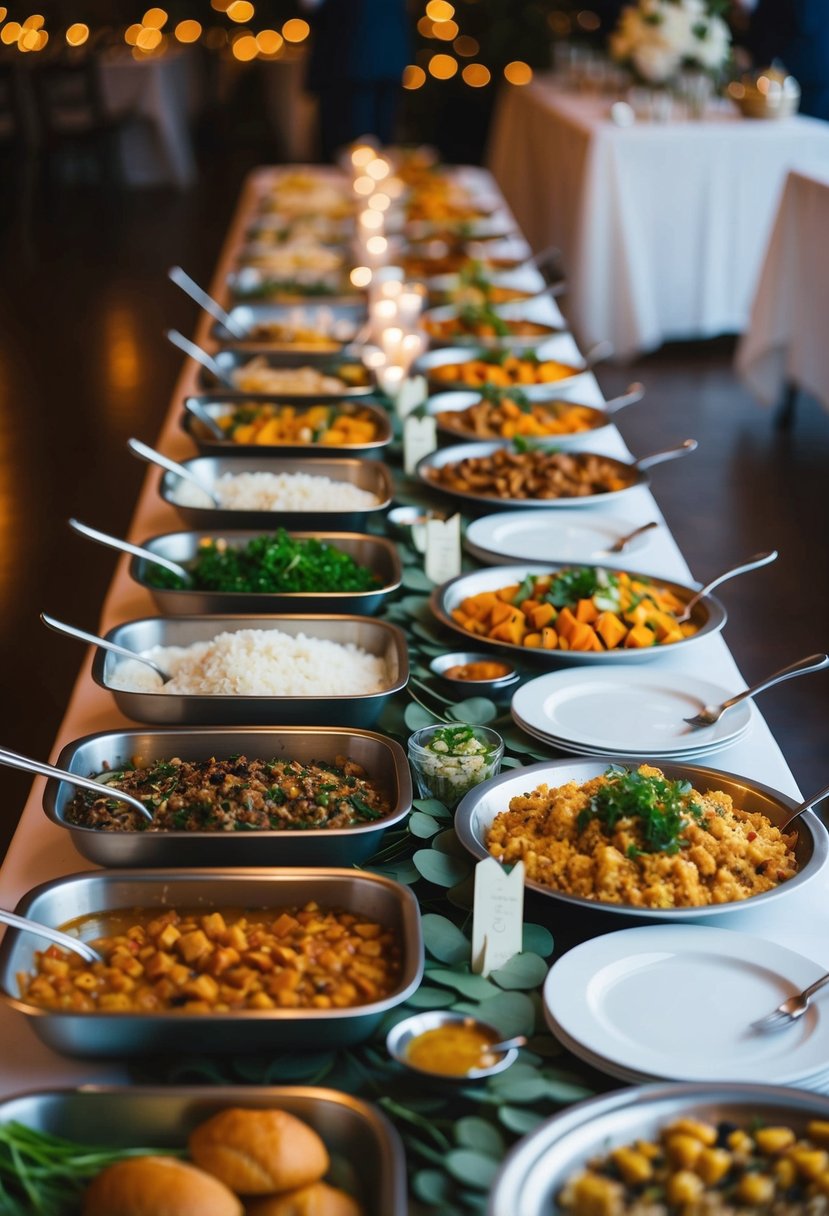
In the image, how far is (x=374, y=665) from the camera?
58.8 inches

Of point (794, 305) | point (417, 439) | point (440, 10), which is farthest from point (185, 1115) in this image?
point (440, 10)

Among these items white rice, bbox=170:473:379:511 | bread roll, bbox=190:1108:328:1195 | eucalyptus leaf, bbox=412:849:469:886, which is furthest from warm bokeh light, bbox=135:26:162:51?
bread roll, bbox=190:1108:328:1195

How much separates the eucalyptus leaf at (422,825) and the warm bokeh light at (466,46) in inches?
353

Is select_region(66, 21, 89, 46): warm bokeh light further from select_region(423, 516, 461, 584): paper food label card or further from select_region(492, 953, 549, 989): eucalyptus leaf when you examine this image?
select_region(492, 953, 549, 989): eucalyptus leaf

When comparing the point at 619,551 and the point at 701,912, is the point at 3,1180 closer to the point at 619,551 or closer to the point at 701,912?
the point at 701,912

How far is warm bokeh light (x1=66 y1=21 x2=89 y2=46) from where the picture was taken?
10484 mm

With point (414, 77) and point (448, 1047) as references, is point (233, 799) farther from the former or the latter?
point (414, 77)

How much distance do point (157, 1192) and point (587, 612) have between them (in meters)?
0.96

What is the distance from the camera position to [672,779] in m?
1.26

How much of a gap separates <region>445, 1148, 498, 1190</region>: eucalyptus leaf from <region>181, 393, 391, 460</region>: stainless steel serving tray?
142 cm

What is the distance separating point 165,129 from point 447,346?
6853mm

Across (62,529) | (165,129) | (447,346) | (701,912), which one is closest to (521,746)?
(701,912)

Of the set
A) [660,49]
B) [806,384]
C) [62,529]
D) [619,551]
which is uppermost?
[660,49]

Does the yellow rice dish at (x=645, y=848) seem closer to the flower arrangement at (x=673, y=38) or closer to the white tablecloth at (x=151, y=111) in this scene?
the flower arrangement at (x=673, y=38)
